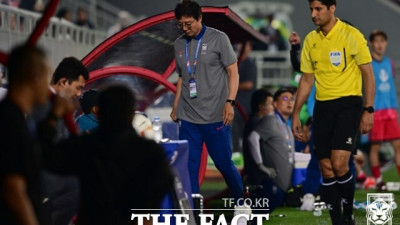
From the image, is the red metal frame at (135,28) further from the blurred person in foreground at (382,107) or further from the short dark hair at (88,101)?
the blurred person in foreground at (382,107)

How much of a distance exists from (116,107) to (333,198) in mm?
4021

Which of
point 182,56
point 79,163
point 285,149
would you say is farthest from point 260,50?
point 79,163

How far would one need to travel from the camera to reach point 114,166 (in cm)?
690

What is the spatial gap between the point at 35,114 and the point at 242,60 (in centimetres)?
973

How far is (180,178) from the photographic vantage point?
973 cm

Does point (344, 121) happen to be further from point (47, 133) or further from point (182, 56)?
point (47, 133)

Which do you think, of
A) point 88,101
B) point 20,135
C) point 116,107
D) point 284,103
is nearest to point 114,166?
point 116,107

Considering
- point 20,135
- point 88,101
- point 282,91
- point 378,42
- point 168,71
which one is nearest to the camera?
point 20,135

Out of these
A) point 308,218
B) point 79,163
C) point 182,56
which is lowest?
point 308,218

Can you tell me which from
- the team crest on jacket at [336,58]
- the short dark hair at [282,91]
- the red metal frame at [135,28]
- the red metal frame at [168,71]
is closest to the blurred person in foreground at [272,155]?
the short dark hair at [282,91]

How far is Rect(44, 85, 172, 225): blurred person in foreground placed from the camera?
6.85 meters

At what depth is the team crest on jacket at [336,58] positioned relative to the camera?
1027 centimetres

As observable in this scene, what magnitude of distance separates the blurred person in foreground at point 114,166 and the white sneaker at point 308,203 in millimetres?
6277

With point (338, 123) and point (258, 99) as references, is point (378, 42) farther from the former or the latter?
point (338, 123)
